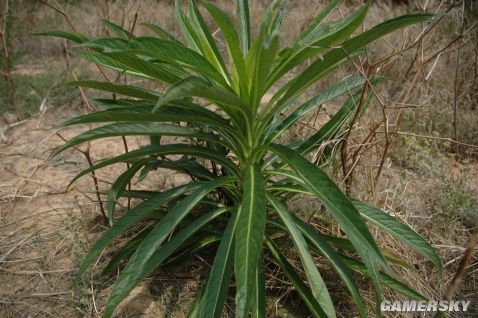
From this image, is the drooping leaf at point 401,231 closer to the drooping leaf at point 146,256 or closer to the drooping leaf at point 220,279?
the drooping leaf at point 220,279

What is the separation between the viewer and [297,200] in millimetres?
2215

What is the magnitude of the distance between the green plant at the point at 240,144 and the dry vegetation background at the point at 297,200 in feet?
0.70

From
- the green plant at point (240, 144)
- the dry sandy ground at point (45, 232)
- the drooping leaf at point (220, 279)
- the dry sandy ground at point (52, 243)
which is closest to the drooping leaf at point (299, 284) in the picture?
the green plant at point (240, 144)

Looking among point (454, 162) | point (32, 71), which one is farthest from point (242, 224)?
point (32, 71)

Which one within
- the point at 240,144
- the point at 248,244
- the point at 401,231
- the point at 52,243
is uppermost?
the point at 240,144

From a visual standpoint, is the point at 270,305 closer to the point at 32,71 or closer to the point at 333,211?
the point at 333,211

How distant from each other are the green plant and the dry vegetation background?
0.21 metres

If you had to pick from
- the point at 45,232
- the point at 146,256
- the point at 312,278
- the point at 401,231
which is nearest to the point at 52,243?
the point at 45,232

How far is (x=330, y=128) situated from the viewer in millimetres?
1810

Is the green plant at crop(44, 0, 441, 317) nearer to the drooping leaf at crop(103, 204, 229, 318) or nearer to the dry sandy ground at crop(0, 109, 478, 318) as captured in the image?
the drooping leaf at crop(103, 204, 229, 318)

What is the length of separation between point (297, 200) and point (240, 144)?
0.75 meters

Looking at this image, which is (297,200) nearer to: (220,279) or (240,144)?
(240,144)

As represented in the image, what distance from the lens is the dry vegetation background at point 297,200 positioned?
5.82ft

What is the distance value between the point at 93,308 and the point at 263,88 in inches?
44.5
